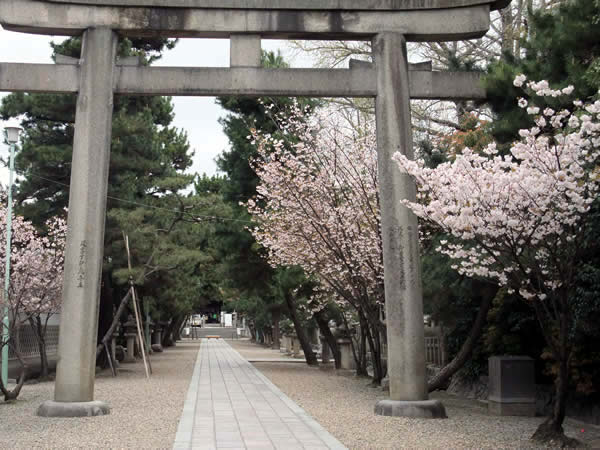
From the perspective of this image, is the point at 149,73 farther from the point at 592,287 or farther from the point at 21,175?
the point at 21,175

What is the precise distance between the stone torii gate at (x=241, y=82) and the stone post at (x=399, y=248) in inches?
0.7

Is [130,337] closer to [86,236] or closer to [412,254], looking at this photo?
[86,236]

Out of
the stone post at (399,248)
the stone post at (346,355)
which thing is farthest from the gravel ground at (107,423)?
the stone post at (346,355)

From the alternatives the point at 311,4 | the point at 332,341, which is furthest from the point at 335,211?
the point at 332,341

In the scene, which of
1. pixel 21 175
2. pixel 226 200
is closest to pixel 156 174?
pixel 226 200

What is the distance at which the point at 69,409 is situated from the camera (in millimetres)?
9914

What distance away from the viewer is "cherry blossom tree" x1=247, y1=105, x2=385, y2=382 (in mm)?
14477

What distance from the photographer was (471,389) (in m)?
14.5

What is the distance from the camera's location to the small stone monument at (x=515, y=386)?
10984 mm

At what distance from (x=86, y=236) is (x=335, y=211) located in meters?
6.09

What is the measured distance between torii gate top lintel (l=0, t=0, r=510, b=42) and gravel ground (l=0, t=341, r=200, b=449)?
6296 mm

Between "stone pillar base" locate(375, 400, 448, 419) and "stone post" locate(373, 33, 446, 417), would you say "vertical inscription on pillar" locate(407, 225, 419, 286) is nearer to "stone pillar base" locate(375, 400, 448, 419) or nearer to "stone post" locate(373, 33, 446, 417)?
"stone post" locate(373, 33, 446, 417)

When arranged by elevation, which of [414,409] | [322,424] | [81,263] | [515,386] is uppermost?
[81,263]

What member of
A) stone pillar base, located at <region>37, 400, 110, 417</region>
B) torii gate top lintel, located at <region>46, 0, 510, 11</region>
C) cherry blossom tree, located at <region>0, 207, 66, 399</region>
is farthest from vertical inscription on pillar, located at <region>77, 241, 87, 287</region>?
cherry blossom tree, located at <region>0, 207, 66, 399</region>
